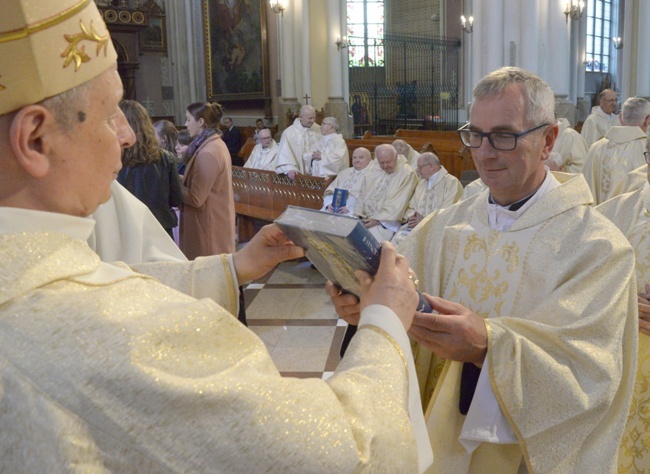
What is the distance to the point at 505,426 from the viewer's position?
1.94 metres

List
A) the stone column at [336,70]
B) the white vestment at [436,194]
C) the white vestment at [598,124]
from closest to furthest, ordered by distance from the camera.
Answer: the white vestment at [436,194], the white vestment at [598,124], the stone column at [336,70]

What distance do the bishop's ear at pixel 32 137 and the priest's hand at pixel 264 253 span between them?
0.90 meters

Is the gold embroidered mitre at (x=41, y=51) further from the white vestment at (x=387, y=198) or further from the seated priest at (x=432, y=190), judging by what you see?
the white vestment at (x=387, y=198)

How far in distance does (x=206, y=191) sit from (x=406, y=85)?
1813 cm

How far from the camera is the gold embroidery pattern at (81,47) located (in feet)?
3.50

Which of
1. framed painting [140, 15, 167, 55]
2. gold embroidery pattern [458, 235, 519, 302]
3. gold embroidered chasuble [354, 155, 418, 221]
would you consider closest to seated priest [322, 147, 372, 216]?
gold embroidered chasuble [354, 155, 418, 221]

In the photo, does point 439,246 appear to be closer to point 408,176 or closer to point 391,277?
point 391,277

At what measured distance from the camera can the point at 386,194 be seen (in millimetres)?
8047

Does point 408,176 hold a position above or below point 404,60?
below

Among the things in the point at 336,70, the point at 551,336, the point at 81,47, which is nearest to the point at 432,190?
the point at 551,336

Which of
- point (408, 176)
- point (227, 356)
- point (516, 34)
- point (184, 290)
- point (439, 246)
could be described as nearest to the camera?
point (227, 356)

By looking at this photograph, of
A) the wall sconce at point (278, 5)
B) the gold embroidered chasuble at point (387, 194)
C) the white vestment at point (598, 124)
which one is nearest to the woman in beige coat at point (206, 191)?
the gold embroidered chasuble at point (387, 194)

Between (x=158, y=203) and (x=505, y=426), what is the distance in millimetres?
2866

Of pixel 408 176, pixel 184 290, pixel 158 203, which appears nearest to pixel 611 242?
pixel 184 290
